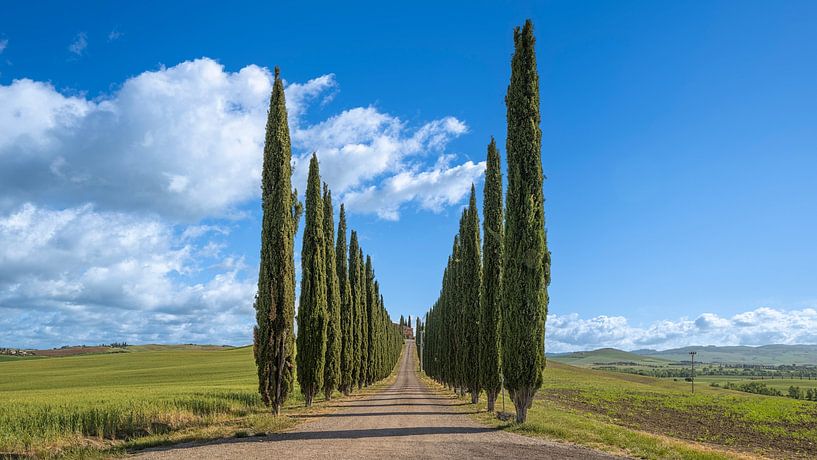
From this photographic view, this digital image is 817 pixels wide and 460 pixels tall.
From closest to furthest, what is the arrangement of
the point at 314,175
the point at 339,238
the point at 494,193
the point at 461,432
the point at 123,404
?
the point at 461,432
the point at 123,404
the point at 494,193
the point at 314,175
the point at 339,238

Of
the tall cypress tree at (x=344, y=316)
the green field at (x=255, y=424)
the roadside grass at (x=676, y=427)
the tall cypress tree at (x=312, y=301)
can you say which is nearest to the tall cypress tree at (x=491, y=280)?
the roadside grass at (x=676, y=427)

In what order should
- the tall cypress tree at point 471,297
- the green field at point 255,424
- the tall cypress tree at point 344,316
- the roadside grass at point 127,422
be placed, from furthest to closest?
1. the tall cypress tree at point 344,316
2. the tall cypress tree at point 471,297
3. the green field at point 255,424
4. the roadside grass at point 127,422

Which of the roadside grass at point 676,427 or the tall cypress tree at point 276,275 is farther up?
the tall cypress tree at point 276,275

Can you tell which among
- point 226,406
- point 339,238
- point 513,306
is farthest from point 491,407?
point 339,238

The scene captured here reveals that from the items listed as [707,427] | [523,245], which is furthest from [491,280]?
[707,427]

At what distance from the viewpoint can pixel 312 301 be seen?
2836cm

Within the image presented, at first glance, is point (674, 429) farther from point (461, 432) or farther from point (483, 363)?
point (461, 432)

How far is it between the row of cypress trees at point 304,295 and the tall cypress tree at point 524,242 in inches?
333

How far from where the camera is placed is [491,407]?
78.9 feet

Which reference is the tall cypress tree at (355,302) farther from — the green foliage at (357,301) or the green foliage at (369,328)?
the green foliage at (369,328)

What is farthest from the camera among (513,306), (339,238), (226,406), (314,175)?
(339,238)

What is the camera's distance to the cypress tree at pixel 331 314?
3014 centimetres

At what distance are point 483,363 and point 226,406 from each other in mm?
11476

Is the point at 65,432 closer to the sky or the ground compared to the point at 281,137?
closer to the ground
